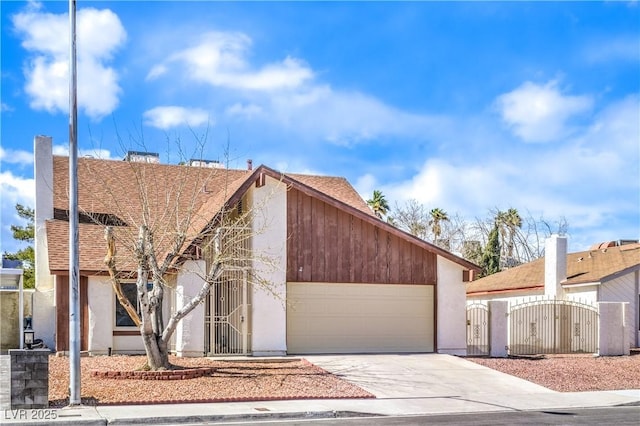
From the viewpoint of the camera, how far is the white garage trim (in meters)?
22.1

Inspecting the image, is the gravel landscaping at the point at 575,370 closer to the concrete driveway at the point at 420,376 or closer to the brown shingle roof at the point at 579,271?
the concrete driveway at the point at 420,376

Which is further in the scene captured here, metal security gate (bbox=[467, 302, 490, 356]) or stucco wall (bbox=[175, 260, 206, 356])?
metal security gate (bbox=[467, 302, 490, 356])

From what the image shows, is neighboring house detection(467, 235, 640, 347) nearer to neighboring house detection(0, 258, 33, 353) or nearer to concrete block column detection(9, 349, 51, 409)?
neighboring house detection(0, 258, 33, 353)

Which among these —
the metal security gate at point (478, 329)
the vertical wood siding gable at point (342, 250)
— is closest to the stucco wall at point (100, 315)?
the vertical wood siding gable at point (342, 250)

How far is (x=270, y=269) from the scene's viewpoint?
842 inches

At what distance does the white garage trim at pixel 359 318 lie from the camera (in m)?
22.1

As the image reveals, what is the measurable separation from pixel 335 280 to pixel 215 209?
13.9 feet

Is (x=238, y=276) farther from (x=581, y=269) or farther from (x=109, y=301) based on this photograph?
(x=581, y=269)

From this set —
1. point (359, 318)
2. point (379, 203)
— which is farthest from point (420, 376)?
point (379, 203)

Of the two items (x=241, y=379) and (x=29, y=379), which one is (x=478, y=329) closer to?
(x=241, y=379)

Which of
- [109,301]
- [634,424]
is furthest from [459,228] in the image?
[634,424]

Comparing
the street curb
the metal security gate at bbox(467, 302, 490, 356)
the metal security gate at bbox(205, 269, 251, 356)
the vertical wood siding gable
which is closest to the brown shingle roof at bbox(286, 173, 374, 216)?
the vertical wood siding gable

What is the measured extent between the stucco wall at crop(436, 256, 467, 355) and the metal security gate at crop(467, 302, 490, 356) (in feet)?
2.34

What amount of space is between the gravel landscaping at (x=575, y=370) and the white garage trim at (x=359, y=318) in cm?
239
